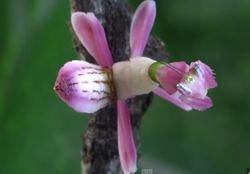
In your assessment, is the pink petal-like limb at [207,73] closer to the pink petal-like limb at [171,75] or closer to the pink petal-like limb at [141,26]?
the pink petal-like limb at [171,75]

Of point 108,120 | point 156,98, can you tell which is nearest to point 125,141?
point 108,120

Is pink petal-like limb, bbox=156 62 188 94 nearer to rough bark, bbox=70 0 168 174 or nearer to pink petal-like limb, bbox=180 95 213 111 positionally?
pink petal-like limb, bbox=180 95 213 111

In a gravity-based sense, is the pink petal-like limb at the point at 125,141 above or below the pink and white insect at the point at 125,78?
below

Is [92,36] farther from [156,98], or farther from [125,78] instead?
[156,98]

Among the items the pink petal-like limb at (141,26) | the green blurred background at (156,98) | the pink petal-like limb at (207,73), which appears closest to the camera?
the pink petal-like limb at (207,73)

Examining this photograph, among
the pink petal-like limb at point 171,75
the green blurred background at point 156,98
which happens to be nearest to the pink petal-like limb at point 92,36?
the pink petal-like limb at point 171,75

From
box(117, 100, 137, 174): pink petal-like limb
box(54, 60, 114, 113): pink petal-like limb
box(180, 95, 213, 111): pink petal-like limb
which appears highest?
box(54, 60, 114, 113): pink petal-like limb

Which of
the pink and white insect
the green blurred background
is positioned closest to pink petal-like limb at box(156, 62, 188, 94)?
the pink and white insect
